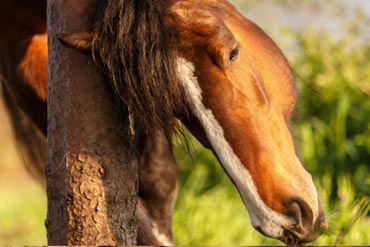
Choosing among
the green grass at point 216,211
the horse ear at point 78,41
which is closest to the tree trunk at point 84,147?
the horse ear at point 78,41

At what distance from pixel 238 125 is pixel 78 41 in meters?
0.51

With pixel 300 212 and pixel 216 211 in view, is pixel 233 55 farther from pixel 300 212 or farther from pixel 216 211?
pixel 216 211

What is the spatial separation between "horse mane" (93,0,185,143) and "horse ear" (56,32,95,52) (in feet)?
0.09

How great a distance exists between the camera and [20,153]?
4.29 metres

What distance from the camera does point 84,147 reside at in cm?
291

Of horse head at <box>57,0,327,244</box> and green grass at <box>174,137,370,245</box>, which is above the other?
horse head at <box>57,0,327,244</box>

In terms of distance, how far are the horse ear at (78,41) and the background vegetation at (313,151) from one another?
8.30 feet

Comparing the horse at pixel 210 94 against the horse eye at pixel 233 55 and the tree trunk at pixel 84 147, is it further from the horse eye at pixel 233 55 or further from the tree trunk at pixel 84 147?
the tree trunk at pixel 84 147

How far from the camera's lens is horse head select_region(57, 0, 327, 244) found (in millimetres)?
2689

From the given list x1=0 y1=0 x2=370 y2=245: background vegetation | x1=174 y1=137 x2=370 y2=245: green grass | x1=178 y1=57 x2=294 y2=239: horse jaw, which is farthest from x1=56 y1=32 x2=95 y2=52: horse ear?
x1=0 y1=0 x2=370 y2=245: background vegetation

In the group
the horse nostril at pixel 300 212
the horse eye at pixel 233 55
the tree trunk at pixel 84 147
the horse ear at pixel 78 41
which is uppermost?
the horse ear at pixel 78 41

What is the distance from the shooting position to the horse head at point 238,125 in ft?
8.82

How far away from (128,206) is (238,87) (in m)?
0.56

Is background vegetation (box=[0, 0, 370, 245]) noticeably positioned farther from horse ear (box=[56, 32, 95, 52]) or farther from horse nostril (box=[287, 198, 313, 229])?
horse ear (box=[56, 32, 95, 52])
